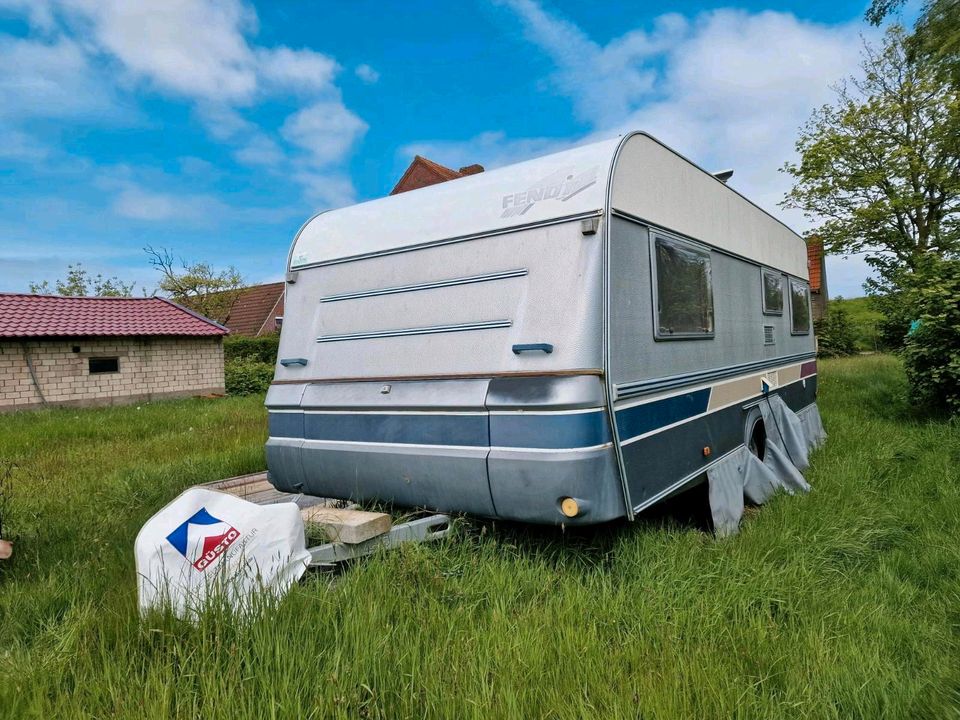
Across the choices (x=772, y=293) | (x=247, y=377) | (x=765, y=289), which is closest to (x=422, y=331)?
(x=765, y=289)

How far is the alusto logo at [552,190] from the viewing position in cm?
399

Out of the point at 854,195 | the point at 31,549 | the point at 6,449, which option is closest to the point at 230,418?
the point at 6,449

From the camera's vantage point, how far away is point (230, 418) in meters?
12.9

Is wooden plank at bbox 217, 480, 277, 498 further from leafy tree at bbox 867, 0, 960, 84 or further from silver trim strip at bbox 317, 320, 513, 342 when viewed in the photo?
leafy tree at bbox 867, 0, 960, 84

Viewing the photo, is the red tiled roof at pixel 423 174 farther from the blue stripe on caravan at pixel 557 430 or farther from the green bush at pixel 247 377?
the blue stripe on caravan at pixel 557 430

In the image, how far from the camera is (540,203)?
409 cm

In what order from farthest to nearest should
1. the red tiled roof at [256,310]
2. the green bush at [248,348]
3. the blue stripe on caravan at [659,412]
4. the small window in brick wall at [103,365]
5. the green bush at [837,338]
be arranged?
the red tiled roof at [256,310] < the green bush at [837,338] < the green bush at [248,348] < the small window in brick wall at [103,365] < the blue stripe on caravan at [659,412]

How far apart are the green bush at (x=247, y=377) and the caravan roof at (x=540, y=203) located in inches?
693

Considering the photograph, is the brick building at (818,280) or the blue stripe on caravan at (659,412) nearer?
the blue stripe on caravan at (659,412)

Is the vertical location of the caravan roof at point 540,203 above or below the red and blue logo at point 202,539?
above

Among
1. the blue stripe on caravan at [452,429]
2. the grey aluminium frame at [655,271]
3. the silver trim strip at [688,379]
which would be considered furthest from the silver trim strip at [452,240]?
the blue stripe on caravan at [452,429]

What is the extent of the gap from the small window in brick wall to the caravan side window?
1894 cm

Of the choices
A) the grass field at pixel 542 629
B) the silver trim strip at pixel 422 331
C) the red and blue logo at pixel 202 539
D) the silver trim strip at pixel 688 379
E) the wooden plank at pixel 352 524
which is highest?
the silver trim strip at pixel 422 331

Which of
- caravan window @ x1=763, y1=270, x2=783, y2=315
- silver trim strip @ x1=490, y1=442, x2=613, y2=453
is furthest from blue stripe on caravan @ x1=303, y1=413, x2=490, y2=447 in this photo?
caravan window @ x1=763, y1=270, x2=783, y2=315
